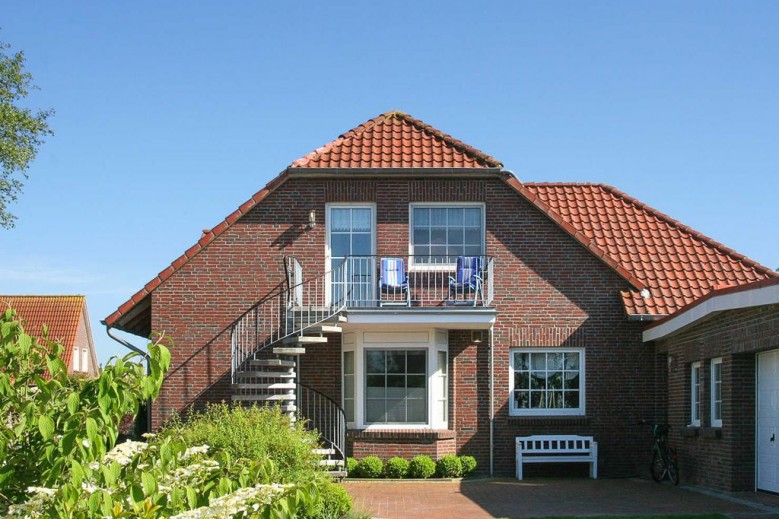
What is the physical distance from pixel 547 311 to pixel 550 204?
3.23 m

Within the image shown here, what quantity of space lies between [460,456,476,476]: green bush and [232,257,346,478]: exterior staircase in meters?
2.39

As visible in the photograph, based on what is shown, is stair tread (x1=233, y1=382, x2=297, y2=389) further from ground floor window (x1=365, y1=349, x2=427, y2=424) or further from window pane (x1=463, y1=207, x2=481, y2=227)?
window pane (x1=463, y1=207, x2=481, y2=227)

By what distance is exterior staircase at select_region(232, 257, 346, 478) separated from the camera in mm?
19953

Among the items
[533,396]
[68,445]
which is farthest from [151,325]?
[68,445]

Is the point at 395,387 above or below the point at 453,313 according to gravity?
below

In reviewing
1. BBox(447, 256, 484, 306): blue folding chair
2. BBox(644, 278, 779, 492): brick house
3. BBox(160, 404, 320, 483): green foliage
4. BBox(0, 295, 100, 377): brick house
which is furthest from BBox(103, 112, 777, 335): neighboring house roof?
BBox(0, 295, 100, 377): brick house

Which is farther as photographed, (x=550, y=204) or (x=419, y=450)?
(x=550, y=204)

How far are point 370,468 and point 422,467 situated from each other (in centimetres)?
99

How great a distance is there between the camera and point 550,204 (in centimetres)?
2402

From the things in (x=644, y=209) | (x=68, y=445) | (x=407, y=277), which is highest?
(x=644, y=209)

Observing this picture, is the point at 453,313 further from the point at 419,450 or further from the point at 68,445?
the point at 68,445

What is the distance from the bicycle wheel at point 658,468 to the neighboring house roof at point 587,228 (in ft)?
9.11

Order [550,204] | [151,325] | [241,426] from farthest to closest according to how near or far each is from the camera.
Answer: [550,204] < [151,325] < [241,426]

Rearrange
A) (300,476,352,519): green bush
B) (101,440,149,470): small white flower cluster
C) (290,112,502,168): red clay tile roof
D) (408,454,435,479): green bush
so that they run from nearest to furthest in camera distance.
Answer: (101,440,149,470): small white flower cluster < (300,476,352,519): green bush < (408,454,435,479): green bush < (290,112,502,168): red clay tile roof
